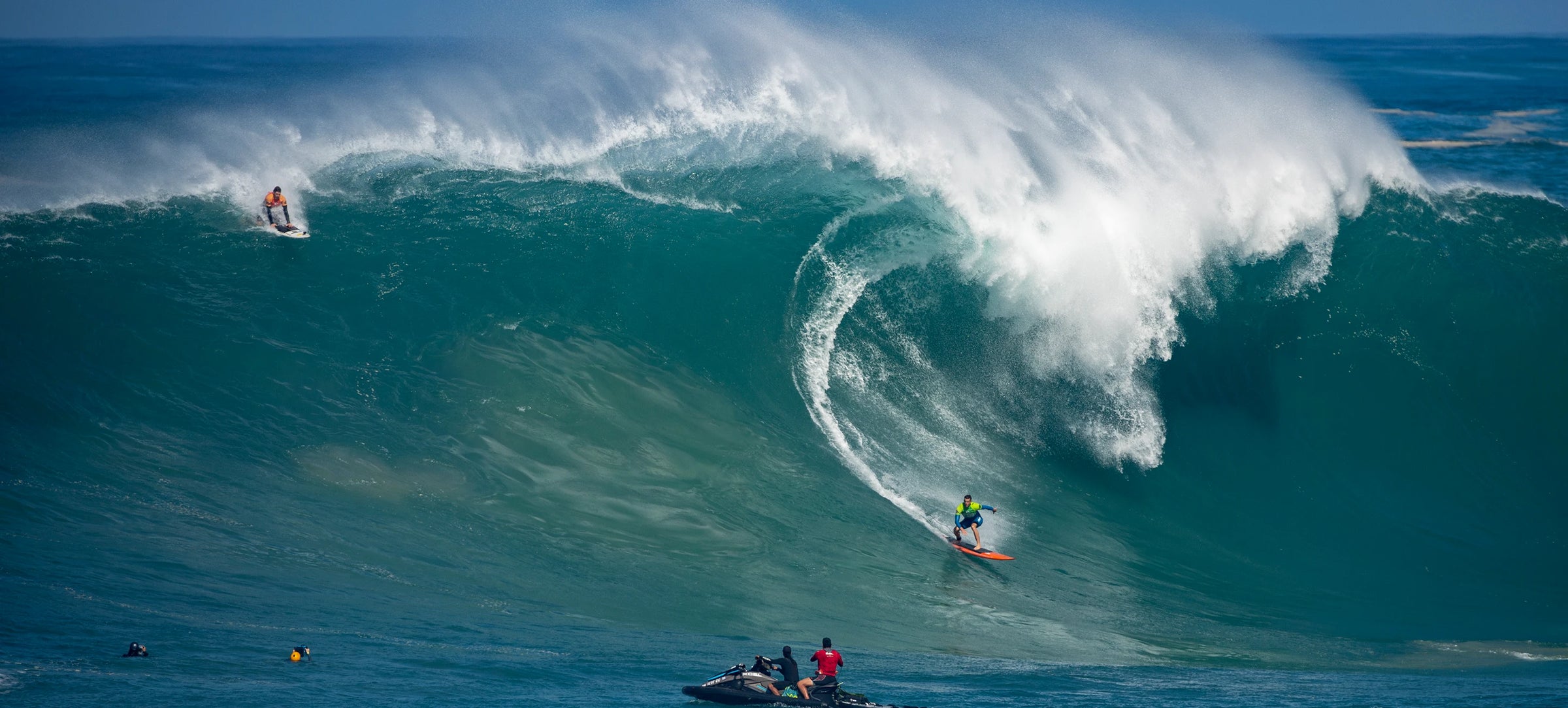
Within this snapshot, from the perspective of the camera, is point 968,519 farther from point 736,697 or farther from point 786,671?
point 736,697

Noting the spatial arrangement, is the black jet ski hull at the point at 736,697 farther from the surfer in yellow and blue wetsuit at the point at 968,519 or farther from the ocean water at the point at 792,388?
the surfer in yellow and blue wetsuit at the point at 968,519

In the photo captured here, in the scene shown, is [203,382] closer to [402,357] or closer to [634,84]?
[402,357]

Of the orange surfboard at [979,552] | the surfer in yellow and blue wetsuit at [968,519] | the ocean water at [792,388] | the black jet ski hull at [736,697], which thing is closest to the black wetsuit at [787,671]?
the black jet ski hull at [736,697]

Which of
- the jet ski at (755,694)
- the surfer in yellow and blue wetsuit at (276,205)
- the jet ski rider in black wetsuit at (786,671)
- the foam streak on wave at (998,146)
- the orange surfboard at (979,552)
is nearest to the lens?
the jet ski at (755,694)

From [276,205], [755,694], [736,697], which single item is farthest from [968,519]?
[276,205]

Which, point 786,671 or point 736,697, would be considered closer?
point 736,697

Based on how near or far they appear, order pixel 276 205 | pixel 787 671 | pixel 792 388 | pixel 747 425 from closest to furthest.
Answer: pixel 787 671 → pixel 747 425 → pixel 792 388 → pixel 276 205

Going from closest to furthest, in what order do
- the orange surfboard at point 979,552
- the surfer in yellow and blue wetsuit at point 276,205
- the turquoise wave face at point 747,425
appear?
the turquoise wave face at point 747,425 → the orange surfboard at point 979,552 → the surfer in yellow and blue wetsuit at point 276,205

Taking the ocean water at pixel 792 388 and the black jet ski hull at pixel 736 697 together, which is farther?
the ocean water at pixel 792 388
